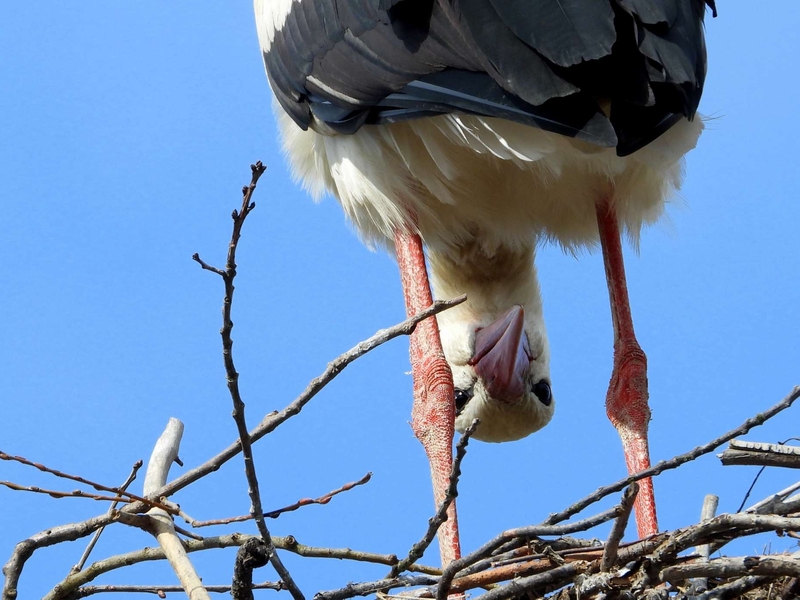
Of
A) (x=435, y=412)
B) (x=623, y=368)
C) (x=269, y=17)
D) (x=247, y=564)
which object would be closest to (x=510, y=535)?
(x=247, y=564)

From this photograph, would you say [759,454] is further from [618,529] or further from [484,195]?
[484,195]

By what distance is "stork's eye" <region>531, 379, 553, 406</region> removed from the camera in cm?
668

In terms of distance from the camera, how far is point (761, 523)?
12.3ft

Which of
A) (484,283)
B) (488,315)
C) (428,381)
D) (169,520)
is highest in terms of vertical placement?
(484,283)

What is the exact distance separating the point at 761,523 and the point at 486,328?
300 cm

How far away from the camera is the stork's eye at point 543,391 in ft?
21.9

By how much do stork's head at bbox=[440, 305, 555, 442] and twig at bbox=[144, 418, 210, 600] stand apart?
7.97 ft

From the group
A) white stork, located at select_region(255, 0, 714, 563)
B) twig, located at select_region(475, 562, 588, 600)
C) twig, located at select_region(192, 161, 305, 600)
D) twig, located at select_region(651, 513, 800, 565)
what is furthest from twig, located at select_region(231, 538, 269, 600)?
white stork, located at select_region(255, 0, 714, 563)

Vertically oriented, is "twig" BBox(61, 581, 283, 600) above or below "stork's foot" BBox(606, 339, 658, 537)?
below

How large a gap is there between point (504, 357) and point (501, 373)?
0.27 ft

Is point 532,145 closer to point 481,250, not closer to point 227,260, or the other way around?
point 481,250

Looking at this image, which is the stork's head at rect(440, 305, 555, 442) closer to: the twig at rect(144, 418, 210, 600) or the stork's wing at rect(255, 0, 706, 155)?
the stork's wing at rect(255, 0, 706, 155)

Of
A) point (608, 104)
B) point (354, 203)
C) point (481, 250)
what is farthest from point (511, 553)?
point (481, 250)

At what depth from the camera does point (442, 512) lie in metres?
3.59
